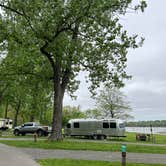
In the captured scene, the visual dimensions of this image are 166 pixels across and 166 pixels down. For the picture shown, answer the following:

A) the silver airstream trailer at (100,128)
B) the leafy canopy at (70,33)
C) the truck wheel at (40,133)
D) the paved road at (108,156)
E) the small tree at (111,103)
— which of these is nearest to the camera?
the paved road at (108,156)

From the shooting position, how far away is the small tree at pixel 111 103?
68.0m

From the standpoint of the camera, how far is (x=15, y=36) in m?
27.5

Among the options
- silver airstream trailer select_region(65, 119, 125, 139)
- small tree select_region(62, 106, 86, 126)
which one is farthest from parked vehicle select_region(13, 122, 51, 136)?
small tree select_region(62, 106, 86, 126)

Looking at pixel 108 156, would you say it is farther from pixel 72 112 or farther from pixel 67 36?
pixel 72 112

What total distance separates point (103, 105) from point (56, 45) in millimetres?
42621

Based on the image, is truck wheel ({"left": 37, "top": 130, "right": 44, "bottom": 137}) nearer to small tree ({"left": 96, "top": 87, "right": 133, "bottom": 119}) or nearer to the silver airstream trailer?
the silver airstream trailer

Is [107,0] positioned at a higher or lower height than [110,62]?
higher

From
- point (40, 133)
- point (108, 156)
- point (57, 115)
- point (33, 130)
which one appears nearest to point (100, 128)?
point (40, 133)

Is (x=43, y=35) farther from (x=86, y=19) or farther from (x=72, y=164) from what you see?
(x=72, y=164)

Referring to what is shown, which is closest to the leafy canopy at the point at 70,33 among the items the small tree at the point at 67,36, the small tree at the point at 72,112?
the small tree at the point at 67,36

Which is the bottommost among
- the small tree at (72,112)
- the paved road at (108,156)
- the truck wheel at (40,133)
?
the paved road at (108,156)

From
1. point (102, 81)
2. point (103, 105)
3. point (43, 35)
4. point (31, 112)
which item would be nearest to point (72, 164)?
point (43, 35)

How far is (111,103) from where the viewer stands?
68.2m

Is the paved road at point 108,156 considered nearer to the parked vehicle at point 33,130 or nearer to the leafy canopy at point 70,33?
the leafy canopy at point 70,33
